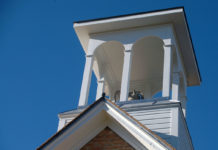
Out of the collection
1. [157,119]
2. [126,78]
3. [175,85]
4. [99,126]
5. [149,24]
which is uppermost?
[149,24]

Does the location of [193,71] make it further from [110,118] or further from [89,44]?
[110,118]

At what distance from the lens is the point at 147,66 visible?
55.4 feet

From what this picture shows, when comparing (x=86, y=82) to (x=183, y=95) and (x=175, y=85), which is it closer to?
(x=175, y=85)

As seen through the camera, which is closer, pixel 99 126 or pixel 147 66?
pixel 99 126

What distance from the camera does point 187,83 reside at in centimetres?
1709

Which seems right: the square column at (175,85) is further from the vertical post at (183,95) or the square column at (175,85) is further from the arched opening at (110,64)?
the arched opening at (110,64)

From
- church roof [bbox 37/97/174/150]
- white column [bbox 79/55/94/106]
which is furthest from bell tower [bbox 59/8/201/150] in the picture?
church roof [bbox 37/97/174/150]

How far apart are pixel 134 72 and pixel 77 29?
3.02m

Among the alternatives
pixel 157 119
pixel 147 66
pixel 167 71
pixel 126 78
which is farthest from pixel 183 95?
pixel 157 119

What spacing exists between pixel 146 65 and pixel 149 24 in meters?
2.29

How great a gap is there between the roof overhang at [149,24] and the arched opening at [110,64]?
661 mm

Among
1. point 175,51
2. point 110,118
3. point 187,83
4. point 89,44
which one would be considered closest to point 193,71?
point 187,83

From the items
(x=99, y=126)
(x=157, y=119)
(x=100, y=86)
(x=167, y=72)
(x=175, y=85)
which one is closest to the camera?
(x=99, y=126)

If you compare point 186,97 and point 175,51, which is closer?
point 175,51
